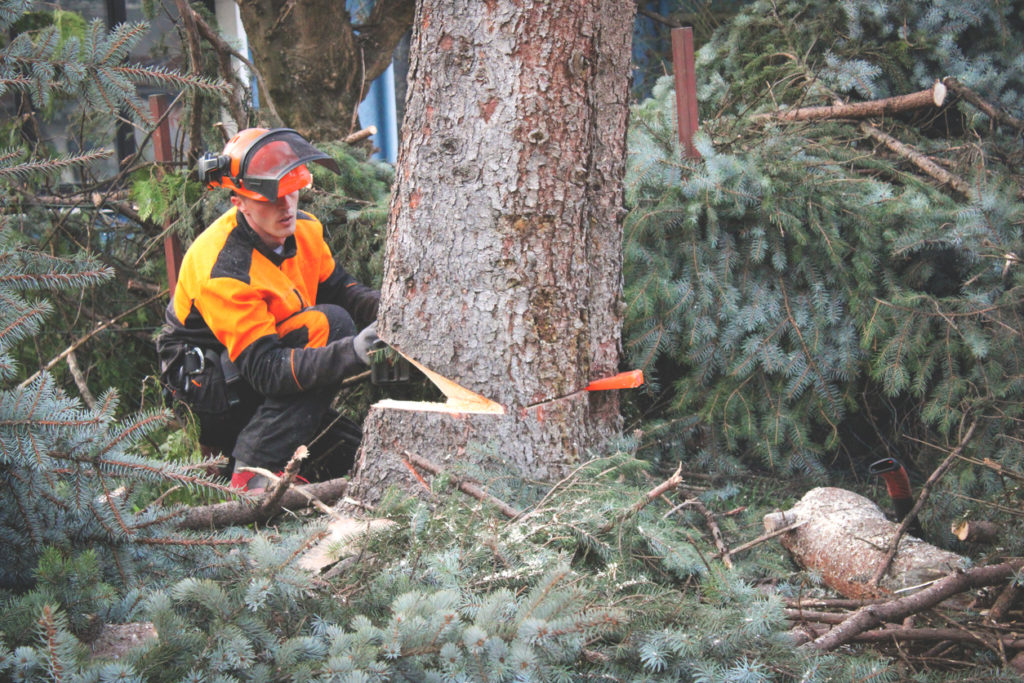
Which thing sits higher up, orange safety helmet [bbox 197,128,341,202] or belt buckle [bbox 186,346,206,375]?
orange safety helmet [bbox 197,128,341,202]

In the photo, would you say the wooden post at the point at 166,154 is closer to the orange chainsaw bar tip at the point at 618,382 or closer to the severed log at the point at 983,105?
the orange chainsaw bar tip at the point at 618,382

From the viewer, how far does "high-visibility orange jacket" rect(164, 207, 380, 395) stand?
3512 millimetres

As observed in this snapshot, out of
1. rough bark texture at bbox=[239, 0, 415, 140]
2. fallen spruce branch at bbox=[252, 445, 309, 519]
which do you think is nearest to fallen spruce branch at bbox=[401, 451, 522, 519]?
fallen spruce branch at bbox=[252, 445, 309, 519]

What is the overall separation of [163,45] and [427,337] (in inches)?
155

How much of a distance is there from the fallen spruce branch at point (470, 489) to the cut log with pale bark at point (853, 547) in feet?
4.76

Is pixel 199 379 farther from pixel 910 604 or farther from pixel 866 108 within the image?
pixel 866 108

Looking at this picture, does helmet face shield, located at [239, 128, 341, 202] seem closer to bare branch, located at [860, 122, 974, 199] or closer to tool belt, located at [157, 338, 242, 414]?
tool belt, located at [157, 338, 242, 414]

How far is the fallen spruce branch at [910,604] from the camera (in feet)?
7.75

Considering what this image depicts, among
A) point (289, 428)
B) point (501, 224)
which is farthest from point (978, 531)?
point (289, 428)

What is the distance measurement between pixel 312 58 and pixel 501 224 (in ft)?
10.9

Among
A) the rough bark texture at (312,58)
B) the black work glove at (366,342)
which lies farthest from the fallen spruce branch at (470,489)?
the rough bark texture at (312,58)

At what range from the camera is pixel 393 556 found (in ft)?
7.64

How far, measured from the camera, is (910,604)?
256cm

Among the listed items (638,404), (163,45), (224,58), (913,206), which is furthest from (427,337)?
(163,45)
